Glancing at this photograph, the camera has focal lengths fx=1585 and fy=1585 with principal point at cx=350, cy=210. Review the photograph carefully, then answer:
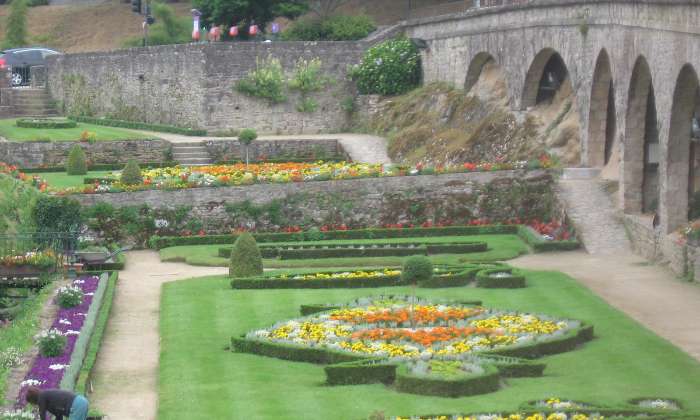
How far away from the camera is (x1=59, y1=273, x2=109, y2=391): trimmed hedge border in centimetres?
2305

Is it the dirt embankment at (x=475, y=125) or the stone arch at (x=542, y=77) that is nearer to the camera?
the dirt embankment at (x=475, y=125)

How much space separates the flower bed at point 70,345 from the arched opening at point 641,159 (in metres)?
14.1

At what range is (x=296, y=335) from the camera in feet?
88.8

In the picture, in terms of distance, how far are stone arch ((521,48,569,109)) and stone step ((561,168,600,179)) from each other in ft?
17.7

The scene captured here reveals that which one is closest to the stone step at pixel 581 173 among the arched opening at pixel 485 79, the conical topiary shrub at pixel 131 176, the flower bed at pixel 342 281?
the arched opening at pixel 485 79

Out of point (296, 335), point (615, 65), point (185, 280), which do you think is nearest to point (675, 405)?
point (296, 335)

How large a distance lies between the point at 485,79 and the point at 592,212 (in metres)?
13.9

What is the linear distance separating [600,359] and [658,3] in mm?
12796

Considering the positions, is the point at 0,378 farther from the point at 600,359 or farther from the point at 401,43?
the point at 401,43

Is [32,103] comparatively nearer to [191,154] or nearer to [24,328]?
[191,154]

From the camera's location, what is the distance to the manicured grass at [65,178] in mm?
48562

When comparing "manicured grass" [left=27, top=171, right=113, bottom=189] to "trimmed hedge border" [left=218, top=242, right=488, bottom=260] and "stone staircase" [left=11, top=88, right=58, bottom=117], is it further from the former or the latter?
"stone staircase" [left=11, top=88, right=58, bottom=117]

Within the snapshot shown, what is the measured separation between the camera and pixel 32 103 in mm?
67375

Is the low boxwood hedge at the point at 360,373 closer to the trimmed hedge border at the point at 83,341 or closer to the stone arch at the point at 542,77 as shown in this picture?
the trimmed hedge border at the point at 83,341
